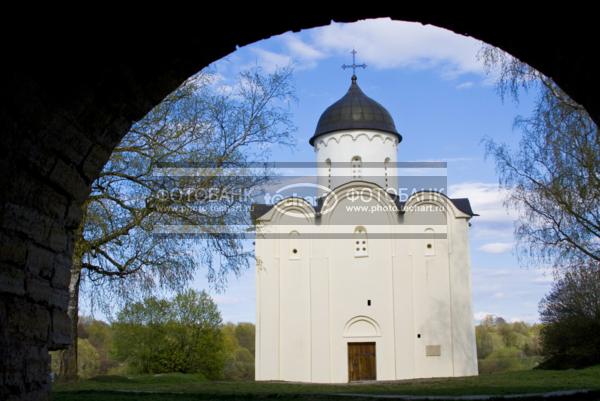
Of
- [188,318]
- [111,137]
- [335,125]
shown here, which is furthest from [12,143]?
[188,318]

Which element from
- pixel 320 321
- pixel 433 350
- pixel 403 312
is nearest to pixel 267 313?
pixel 320 321

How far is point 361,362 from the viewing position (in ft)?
74.4

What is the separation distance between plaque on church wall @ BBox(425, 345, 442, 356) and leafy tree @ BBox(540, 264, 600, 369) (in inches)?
148

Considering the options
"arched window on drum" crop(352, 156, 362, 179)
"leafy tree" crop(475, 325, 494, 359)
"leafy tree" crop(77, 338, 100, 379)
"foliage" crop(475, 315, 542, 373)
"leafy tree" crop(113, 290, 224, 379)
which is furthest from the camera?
"leafy tree" crop(475, 325, 494, 359)

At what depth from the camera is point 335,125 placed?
89.4 feet

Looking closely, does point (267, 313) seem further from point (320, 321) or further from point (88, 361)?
point (88, 361)

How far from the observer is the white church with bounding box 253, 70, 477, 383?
74.0 feet

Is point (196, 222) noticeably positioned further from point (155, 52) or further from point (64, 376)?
point (155, 52)

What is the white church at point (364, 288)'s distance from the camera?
22.5 m

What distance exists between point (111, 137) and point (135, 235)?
9487 millimetres

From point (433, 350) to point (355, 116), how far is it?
10.4m

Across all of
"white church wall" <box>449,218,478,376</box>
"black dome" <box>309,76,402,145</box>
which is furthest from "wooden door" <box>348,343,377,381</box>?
"black dome" <box>309,76,402,145</box>

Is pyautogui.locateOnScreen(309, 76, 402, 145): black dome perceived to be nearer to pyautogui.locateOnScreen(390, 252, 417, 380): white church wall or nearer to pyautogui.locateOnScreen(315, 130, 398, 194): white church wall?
pyautogui.locateOnScreen(315, 130, 398, 194): white church wall

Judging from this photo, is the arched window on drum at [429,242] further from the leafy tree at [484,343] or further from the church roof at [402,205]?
the leafy tree at [484,343]
